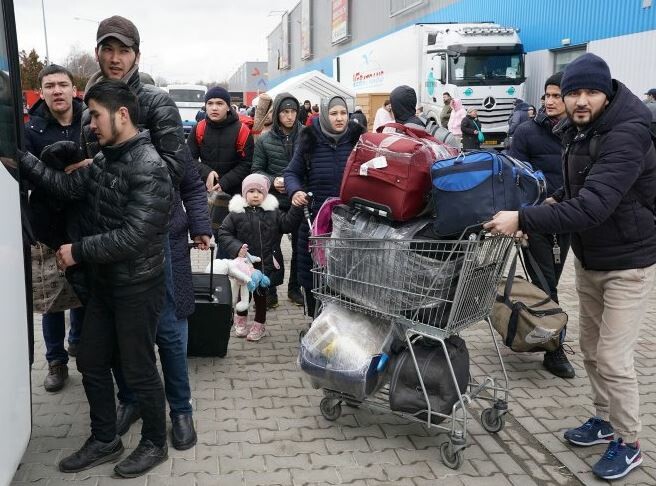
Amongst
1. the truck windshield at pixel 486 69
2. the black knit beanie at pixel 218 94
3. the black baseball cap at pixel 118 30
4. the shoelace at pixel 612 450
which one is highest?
the truck windshield at pixel 486 69

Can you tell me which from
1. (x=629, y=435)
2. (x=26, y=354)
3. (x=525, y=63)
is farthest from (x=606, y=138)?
(x=525, y=63)

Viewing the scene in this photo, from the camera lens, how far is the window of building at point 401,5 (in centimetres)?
3387

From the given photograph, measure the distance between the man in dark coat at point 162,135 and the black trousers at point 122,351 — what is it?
26cm

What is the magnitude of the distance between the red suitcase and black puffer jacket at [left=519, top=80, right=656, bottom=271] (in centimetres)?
59

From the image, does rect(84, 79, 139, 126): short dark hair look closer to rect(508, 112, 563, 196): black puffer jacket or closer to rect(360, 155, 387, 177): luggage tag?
rect(360, 155, 387, 177): luggage tag

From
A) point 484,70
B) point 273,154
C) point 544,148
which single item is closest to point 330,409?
point 544,148

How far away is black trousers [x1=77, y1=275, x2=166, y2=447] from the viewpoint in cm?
340

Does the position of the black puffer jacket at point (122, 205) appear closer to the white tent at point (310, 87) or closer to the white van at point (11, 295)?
the white van at point (11, 295)

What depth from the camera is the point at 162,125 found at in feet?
12.2

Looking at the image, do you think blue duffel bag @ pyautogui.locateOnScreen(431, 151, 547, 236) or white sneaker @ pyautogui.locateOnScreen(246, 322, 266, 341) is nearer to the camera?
blue duffel bag @ pyautogui.locateOnScreen(431, 151, 547, 236)

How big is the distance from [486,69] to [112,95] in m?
19.2

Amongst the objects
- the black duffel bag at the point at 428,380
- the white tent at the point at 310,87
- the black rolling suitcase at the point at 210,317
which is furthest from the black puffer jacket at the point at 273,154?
the white tent at the point at 310,87

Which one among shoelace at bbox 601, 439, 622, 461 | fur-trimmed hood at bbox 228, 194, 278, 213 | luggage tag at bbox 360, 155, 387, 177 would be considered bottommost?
shoelace at bbox 601, 439, 622, 461

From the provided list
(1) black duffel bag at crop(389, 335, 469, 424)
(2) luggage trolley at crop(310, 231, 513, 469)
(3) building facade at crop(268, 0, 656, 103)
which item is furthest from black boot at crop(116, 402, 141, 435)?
(3) building facade at crop(268, 0, 656, 103)
